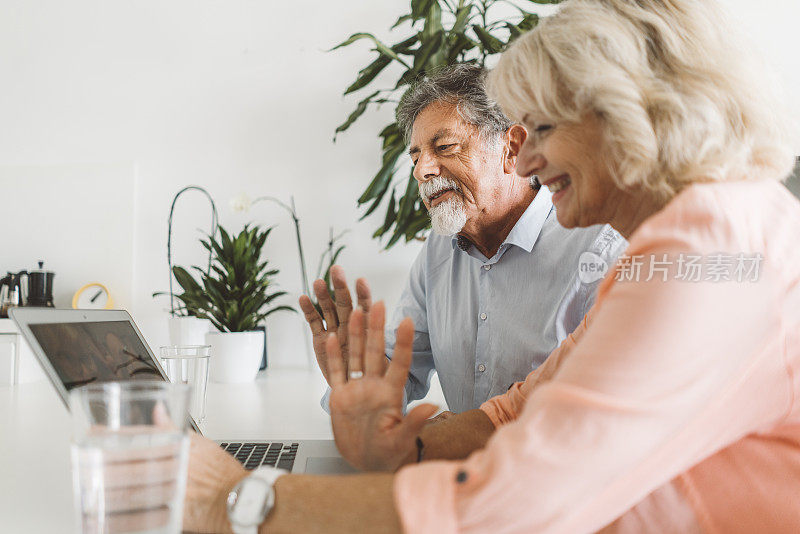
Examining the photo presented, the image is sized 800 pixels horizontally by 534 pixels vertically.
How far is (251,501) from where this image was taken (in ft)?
1.95

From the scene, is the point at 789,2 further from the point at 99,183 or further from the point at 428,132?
the point at 99,183

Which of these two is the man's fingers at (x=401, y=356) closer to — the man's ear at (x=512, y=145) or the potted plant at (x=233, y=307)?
the man's ear at (x=512, y=145)

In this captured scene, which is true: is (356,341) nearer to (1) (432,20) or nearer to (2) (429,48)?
(2) (429,48)

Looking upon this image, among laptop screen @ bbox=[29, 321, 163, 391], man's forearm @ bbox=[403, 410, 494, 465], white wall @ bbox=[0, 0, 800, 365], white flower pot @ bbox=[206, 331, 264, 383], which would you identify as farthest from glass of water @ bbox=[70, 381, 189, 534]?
white wall @ bbox=[0, 0, 800, 365]

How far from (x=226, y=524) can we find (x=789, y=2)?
98.4 inches

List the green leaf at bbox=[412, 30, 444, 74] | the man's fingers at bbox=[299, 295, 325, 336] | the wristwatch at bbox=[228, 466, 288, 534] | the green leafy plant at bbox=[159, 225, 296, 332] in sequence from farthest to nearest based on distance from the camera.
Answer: the green leafy plant at bbox=[159, 225, 296, 332], the green leaf at bbox=[412, 30, 444, 74], the man's fingers at bbox=[299, 295, 325, 336], the wristwatch at bbox=[228, 466, 288, 534]

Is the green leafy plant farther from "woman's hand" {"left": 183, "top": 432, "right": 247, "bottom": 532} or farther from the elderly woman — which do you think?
"woman's hand" {"left": 183, "top": 432, "right": 247, "bottom": 532}

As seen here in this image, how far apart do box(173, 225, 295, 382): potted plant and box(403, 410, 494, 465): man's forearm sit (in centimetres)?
106

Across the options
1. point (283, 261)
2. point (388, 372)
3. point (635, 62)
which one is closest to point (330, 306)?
point (388, 372)

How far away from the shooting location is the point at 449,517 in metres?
0.50

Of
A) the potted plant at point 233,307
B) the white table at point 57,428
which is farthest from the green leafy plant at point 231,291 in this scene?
the white table at point 57,428

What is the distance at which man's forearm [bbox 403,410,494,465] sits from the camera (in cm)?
92

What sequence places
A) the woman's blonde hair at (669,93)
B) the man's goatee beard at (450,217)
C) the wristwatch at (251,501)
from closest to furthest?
the wristwatch at (251,501) < the woman's blonde hair at (669,93) < the man's goatee beard at (450,217)

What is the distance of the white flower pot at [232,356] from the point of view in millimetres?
1899
